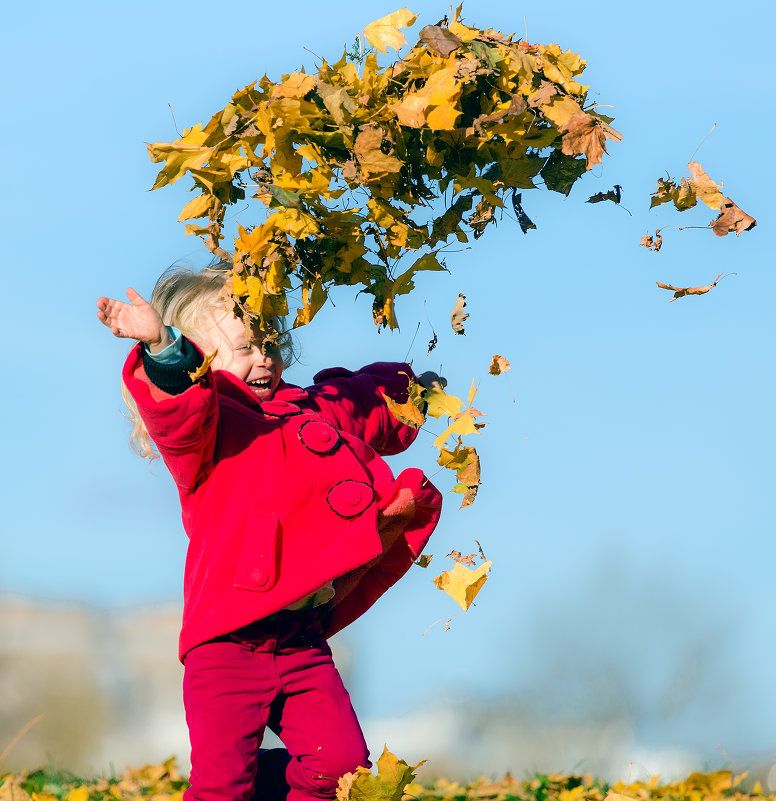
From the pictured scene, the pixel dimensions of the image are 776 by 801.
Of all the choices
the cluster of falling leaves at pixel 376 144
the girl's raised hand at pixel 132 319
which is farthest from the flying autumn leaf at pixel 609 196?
the girl's raised hand at pixel 132 319

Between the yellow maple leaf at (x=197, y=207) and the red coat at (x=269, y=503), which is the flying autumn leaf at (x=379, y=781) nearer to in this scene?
the red coat at (x=269, y=503)

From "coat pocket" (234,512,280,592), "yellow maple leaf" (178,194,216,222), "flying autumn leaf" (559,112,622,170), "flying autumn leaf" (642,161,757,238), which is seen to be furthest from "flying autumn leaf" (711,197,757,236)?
"coat pocket" (234,512,280,592)

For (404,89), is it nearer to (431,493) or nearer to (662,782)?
(431,493)

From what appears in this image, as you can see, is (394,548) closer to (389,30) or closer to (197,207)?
(197,207)

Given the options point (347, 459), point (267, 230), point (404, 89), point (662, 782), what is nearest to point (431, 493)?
point (347, 459)

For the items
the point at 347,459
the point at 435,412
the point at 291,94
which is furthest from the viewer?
the point at 347,459

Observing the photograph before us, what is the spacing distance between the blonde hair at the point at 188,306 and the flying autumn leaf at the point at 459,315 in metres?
0.54

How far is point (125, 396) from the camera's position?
3.24 metres

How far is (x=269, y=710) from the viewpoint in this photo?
3037 mm

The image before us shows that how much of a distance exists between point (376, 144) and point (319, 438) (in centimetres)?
90

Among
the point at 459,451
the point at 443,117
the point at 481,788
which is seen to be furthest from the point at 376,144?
the point at 481,788

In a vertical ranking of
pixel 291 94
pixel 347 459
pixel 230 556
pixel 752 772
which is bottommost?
pixel 752 772

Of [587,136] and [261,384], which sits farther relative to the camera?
[261,384]

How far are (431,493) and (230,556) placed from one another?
2.03 feet
